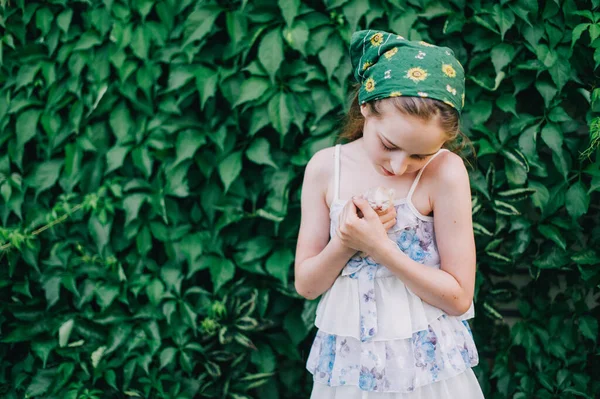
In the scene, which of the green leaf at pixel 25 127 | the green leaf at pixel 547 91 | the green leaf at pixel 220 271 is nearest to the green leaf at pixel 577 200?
the green leaf at pixel 547 91

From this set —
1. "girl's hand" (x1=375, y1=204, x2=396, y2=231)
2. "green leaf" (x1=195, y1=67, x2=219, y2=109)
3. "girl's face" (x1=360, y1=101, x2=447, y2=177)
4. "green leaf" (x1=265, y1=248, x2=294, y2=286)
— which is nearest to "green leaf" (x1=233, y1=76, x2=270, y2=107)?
"green leaf" (x1=195, y1=67, x2=219, y2=109)

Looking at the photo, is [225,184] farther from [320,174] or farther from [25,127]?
[25,127]

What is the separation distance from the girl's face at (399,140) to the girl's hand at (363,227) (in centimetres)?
13

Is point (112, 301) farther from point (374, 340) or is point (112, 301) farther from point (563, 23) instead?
point (563, 23)

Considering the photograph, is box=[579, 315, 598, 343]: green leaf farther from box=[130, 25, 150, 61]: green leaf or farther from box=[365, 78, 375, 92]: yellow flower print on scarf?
box=[130, 25, 150, 61]: green leaf

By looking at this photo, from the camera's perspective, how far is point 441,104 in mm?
Answer: 1620

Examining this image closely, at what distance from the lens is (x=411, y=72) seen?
5.32ft

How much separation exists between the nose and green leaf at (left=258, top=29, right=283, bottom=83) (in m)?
1.17

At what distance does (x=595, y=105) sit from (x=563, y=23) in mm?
378

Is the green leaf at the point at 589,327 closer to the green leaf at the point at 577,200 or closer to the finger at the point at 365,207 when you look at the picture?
the green leaf at the point at 577,200

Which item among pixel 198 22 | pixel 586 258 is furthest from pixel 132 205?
pixel 586 258

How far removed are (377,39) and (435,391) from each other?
41.4 inches

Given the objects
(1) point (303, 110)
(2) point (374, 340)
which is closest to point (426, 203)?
(2) point (374, 340)

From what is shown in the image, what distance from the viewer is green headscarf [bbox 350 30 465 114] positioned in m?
1.61
